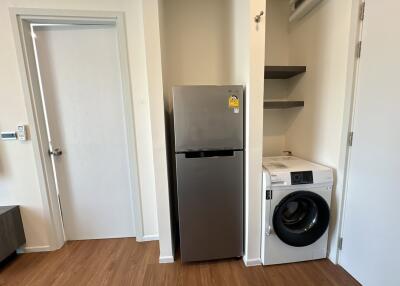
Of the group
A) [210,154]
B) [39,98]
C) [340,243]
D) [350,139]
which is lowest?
[340,243]

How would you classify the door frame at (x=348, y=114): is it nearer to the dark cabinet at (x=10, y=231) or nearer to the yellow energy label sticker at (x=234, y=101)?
the yellow energy label sticker at (x=234, y=101)

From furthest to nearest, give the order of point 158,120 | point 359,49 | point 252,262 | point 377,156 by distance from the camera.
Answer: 1. point 252,262
2. point 158,120
3. point 359,49
4. point 377,156

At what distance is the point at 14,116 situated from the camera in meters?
1.76

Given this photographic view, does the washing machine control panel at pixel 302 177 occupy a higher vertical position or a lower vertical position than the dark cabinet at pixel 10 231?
higher

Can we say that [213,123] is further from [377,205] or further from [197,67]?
[377,205]

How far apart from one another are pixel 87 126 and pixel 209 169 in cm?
141

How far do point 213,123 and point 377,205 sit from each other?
1.33 metres

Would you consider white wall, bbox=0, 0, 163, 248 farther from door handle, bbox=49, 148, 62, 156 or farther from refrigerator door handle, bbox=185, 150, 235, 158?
refrigerator door handle, bbox=185, 150, 235, 158

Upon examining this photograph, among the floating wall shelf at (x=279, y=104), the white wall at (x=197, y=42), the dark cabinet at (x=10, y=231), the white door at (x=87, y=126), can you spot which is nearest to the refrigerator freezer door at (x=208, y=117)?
the floating wall shelf at (x=279, y=104)

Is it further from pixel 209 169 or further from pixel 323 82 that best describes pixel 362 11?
pixel 209 169

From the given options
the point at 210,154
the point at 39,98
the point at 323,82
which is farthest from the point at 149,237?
the point at 323,82

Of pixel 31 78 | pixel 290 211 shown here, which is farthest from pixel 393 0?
pixel 31 78

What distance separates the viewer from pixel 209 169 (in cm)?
160

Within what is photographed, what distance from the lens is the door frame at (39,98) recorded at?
167cm
